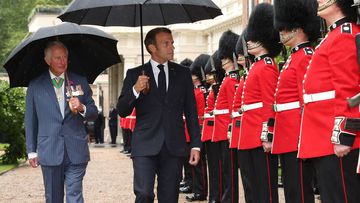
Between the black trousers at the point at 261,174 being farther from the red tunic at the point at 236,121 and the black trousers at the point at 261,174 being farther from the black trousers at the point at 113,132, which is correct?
the black trousers at the point at 113,132

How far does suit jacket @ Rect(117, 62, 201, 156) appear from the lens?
5945mm

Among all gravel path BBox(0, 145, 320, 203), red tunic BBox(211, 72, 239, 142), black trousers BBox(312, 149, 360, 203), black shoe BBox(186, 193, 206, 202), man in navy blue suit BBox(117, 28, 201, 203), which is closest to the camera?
black trousers BBox(312, 149, 360, 203)

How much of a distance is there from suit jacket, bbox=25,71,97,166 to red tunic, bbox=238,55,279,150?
150 cm

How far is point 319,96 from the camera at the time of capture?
16.0 ft

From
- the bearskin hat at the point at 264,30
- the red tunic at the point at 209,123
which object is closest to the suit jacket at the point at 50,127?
the bearskin hat at the point at 264,30

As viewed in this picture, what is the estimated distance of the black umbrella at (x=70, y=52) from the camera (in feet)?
19.7

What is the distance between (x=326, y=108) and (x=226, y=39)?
4.61 meters

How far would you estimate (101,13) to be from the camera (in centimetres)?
661

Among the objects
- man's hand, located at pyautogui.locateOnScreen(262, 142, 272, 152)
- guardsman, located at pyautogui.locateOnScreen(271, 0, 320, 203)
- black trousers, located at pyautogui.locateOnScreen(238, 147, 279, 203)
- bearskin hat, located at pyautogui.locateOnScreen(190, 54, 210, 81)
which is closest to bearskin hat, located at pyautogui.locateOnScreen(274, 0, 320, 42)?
guardsman, located at pyautogui.locateOnScreen(271, 0, 320, 203)

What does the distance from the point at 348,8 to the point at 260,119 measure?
2158 mm

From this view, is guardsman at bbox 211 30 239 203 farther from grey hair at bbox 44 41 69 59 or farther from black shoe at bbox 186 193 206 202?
grey hair at bbox 44 41 69 59

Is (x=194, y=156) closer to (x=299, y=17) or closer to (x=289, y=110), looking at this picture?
(x=289, y=110)

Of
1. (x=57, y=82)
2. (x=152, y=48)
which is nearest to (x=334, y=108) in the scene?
(x=152, y=48)

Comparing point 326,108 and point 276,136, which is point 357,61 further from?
point 276,136
